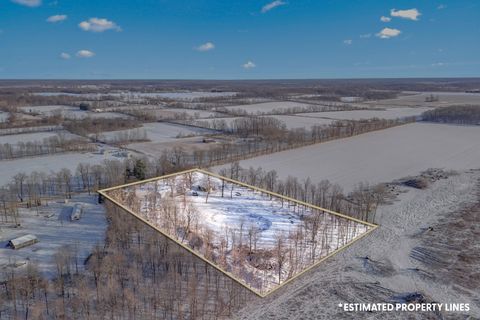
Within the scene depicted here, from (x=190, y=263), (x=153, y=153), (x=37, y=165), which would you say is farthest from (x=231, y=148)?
(x=190, y=263)

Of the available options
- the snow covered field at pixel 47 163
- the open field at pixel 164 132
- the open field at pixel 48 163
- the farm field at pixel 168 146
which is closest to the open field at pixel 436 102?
the open field at pixel 164 132

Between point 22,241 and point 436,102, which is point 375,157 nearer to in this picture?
point 22,241

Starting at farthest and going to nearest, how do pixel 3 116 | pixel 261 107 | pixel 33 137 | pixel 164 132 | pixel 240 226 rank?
pixel 261 107 → pixel 3 116 → pixel 164 132 → pixel 33 137 → pixel 240 226

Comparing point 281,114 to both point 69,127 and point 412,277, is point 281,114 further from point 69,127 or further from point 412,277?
point 412,277

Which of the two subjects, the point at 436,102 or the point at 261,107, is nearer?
the point at 261,107

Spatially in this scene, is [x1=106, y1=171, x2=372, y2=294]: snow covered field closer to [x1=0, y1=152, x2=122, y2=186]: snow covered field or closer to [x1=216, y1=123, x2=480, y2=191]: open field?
[x1=216, y1=123, x2=480, y2=191]: open field

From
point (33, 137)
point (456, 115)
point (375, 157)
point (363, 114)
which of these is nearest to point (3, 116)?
point (33, 137)
